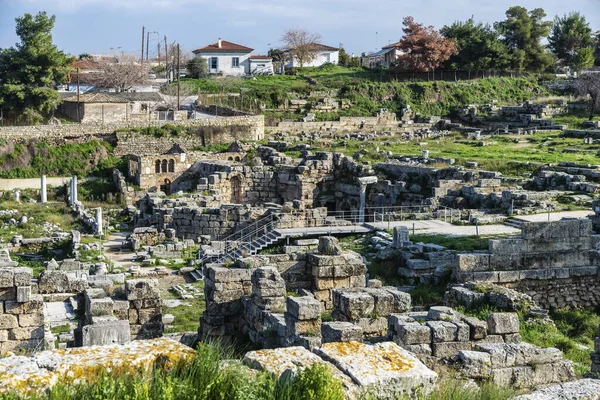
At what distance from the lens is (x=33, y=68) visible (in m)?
52.1

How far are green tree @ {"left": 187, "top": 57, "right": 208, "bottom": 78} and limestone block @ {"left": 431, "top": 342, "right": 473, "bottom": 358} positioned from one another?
64201 mm

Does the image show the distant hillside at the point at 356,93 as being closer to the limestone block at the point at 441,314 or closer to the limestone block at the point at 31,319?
the limestone block at the point at 31,319

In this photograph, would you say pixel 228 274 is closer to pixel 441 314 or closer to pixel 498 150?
pixel 441 314

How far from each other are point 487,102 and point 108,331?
59.7m

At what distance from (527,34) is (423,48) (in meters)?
12.1

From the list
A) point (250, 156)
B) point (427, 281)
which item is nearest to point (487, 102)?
point (250, 156)

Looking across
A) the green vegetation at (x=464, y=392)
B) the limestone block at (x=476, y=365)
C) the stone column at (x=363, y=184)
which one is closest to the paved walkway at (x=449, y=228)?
the stone column at (x=363, y=184)

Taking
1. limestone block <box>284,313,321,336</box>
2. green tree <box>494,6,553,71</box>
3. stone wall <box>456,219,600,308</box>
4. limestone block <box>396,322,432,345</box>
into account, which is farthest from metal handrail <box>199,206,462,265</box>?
green tree <box>494,6,553,71</box>

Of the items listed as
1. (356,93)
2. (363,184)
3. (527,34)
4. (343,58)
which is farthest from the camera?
(343,58)

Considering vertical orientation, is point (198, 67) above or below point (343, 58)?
below

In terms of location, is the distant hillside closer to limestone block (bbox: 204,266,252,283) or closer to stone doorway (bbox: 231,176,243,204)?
stone doorway (bbox: 231,176,243,204)

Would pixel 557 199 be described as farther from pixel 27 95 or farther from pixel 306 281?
pixel 27 95

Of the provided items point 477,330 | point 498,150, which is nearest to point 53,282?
point 477,330

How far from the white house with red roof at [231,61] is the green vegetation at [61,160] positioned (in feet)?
94.1
